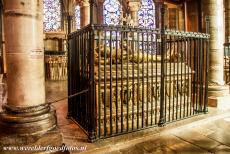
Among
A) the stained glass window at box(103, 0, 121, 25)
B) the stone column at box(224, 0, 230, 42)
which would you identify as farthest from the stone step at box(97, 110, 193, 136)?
the stained glass window at box(103, 0, 121, 25)

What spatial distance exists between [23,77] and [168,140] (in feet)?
8.12

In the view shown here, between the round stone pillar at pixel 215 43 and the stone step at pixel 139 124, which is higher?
the round stone pillar at pixel 215 43

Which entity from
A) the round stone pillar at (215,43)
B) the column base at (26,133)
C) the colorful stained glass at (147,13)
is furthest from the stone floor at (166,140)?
the colorful stained glass at (147,13)

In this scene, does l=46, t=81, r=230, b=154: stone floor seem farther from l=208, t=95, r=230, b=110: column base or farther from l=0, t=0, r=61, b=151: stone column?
l=208, t=95, r=230, b=110: column base

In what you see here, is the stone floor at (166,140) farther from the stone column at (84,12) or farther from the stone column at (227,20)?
the stone column at (84,12)

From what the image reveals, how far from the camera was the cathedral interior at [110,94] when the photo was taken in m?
3.20

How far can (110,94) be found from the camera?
3.70m

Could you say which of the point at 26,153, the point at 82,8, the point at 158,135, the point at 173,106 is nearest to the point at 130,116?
the point at 158,135

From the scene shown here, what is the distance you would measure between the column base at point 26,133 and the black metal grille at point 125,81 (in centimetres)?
64

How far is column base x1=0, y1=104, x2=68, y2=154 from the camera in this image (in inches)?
122

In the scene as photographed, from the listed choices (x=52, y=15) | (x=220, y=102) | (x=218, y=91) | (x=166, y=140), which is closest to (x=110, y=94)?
(x=166, y=140)

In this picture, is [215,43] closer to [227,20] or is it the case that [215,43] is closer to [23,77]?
[23,77]

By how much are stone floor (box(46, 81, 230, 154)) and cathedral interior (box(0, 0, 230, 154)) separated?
0.05 feet

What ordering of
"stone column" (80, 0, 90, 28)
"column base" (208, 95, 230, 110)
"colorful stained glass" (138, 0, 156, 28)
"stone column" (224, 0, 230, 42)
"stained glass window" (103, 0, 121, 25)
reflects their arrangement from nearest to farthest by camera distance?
"column base" (208, 95, 230, 110) → "stone column" (224, 0, 230, 42) → "stone column" (80, 0, 90, 28) → "colorful stained glass" (138, 0, 156, 28) → "stained glass window" (103, 0, 121, 25)
